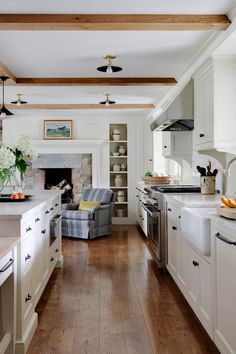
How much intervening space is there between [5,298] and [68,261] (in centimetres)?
264

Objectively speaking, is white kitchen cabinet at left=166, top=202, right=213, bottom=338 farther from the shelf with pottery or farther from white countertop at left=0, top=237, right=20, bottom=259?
the shelf with pottery

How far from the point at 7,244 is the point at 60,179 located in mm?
5842

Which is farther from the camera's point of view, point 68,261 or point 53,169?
point 53,169

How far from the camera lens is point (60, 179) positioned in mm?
7832

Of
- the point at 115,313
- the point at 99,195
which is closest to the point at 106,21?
the point at 115,313

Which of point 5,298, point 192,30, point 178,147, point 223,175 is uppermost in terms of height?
point 192,30

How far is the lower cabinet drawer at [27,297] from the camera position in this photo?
240cm

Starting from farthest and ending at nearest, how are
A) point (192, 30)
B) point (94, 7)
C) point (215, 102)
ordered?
point (215, 102)
point (192, 30)
point (94, 7)

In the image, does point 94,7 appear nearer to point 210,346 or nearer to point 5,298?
point 5,298

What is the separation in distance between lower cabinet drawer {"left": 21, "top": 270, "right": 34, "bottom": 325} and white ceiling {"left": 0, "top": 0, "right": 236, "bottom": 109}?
1959mm

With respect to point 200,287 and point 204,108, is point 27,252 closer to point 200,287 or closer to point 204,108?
point 200,287

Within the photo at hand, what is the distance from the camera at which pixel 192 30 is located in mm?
3047

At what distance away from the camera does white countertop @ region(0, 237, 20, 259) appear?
185 cm

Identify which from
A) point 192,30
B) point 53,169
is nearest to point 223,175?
point 192,30
